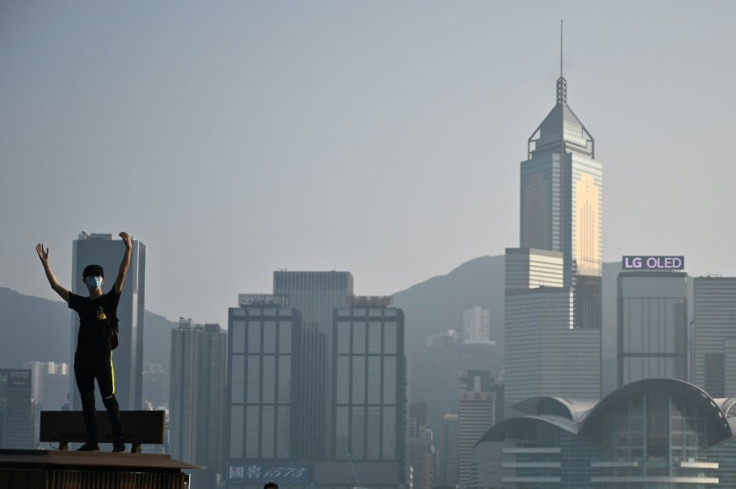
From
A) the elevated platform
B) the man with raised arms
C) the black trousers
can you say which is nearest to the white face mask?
the man with raised arms

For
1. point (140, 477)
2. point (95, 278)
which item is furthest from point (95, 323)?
point (140, 477)

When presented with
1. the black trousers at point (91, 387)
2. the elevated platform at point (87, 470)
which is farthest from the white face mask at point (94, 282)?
the elevated platform at point (87, 470)

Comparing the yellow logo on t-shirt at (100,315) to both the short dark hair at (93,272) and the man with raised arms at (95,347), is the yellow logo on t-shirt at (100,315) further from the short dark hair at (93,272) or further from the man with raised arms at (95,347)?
the short dark hair at (93,272)

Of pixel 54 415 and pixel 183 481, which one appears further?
pixel 54 415

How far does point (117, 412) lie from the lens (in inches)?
585

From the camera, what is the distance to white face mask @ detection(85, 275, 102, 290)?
15047 mm

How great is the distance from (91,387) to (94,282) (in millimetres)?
983

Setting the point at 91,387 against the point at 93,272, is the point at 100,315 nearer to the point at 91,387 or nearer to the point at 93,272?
the point at 93,272

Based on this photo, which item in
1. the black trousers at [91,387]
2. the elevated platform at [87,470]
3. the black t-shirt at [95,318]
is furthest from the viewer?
the black t-shirt at [95,318]

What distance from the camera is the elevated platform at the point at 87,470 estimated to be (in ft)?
44.3

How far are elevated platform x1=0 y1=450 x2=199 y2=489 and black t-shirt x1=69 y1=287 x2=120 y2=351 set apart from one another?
1.31 meters

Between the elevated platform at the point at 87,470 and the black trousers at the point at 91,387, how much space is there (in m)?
0.77

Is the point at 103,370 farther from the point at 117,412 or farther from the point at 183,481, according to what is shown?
the point at 183,481

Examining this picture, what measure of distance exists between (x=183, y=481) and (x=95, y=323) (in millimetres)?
1809
